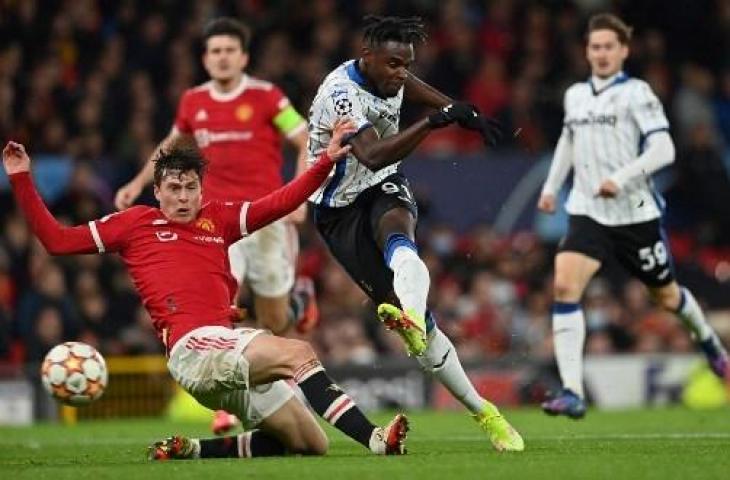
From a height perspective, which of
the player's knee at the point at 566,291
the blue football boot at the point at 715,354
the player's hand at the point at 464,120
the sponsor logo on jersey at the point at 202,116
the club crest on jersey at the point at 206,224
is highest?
the player's hand at the point at 464,120

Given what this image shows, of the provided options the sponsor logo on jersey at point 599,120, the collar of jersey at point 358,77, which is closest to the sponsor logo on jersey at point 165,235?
the collar of jersey at point 358,77

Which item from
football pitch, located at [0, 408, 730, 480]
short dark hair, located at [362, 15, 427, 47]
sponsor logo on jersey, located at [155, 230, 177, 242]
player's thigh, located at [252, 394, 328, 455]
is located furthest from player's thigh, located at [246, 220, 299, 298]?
sponsor logo on jersey, located at [155, 230, 177, 242]

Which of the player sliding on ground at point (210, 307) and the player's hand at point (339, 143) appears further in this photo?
the player's hand at point (339, 143)

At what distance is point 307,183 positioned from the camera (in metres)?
8.62

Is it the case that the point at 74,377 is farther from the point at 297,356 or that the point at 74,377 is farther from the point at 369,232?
the point at 369,232

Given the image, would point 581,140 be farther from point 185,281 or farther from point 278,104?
point 185,281

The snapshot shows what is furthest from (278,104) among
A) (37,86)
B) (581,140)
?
(37,86)

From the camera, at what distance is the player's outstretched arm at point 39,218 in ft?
28.0

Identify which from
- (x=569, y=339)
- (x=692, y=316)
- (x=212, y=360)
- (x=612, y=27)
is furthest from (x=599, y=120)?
(x=212, y=360)

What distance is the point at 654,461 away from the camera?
27.3ft

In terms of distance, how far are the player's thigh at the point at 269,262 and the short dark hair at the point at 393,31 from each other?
10.5 feet

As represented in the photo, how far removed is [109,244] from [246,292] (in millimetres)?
6254

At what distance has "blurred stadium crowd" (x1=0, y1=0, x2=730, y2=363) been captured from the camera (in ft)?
54.0

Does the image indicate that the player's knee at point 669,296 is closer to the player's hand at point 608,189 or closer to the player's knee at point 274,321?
the player's hand at point 608,189
